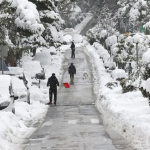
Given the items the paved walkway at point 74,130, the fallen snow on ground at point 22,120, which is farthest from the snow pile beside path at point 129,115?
the fallen snow on ground at point 22,120

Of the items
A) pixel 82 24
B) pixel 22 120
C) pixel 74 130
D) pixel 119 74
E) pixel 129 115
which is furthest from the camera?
pixel 82 24

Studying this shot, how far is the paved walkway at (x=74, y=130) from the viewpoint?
37.5 ft

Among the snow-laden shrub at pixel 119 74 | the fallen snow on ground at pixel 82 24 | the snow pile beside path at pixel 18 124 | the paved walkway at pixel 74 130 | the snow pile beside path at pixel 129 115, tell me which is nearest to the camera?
the paved walkway at pixel 74 130

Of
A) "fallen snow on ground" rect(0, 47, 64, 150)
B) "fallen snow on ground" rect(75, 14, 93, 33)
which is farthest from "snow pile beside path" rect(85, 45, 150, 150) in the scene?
"fallen snow on ground" rect(75, 14, 93, 33)

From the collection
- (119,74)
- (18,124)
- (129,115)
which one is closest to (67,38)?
(119,74)

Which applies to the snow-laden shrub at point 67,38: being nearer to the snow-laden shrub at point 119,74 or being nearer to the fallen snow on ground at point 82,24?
the fallen snow on ground at point 82,24

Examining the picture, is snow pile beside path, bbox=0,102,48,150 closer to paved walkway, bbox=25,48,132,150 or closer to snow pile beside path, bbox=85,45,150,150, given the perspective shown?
paved walkway, bbox=25,48,132,150

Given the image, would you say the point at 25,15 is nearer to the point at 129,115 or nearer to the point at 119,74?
the point at 119,74

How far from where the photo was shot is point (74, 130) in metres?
14.0

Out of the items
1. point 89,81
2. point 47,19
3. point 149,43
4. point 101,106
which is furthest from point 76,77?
point 101,106

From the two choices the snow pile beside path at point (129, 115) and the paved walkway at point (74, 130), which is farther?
the snow pile beside path at point (129, 115)

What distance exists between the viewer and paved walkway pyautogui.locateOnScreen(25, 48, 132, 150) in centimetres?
1142

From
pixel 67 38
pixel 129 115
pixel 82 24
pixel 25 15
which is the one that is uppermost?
pixel 82 24

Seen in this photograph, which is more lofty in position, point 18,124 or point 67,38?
point 67,38
